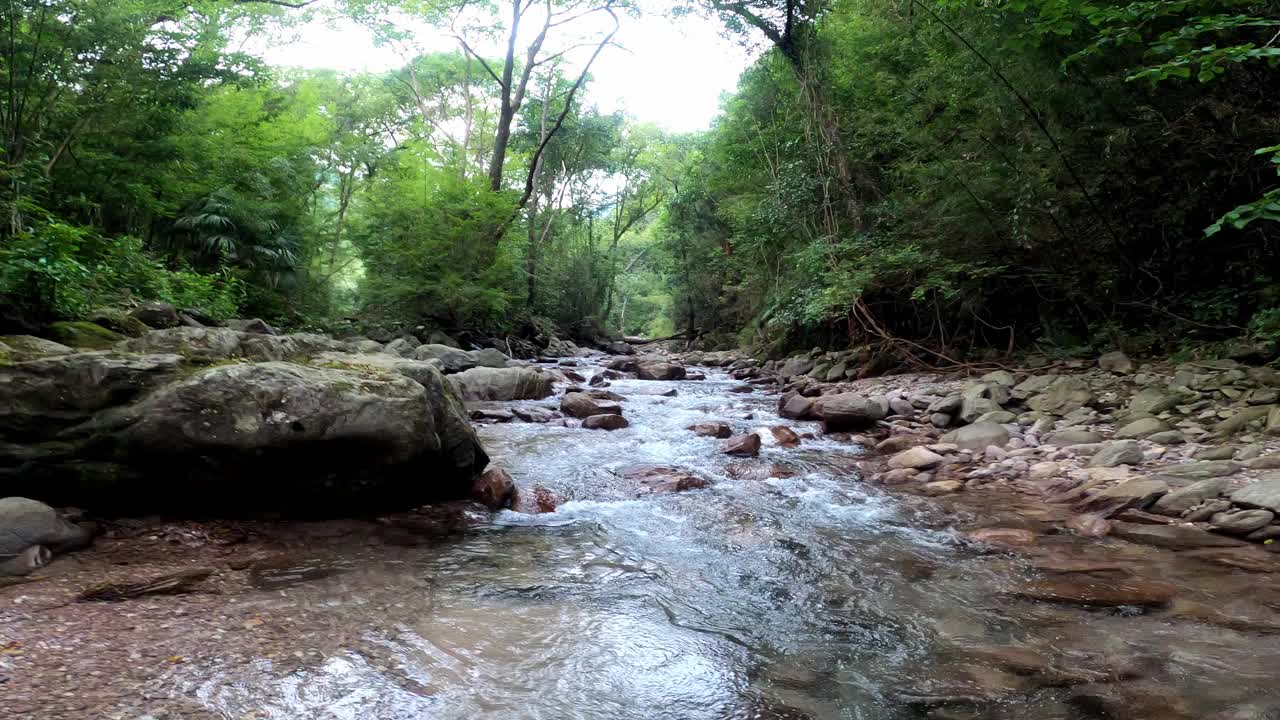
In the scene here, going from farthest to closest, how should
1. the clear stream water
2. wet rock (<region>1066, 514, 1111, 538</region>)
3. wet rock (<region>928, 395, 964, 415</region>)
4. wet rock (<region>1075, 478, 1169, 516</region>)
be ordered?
wet rock (<region>928, 395, 964, 415</region>) < wet rock (<region>1075, 478, 1169, 516</region>) < wet rock (<region>1066, 514, 1111, 538</region>) < the clear stream water

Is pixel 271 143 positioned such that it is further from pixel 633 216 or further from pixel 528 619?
pixel 633 216

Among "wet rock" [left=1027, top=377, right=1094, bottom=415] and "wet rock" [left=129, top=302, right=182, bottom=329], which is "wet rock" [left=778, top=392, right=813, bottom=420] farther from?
"wet rock" [left=129, top=302, right=182, bottom=329]

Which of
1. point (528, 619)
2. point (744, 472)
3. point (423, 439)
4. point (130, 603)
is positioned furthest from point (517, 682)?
point (744, 472)

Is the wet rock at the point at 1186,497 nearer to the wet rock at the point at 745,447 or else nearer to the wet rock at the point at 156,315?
the wet rock at the point at 745,447

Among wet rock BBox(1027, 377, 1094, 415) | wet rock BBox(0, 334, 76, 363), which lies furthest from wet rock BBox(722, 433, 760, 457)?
wet rock BBox(0, 334, 76, 363)

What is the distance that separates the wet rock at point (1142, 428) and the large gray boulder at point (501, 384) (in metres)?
7.53

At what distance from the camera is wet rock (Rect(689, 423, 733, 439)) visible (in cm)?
757

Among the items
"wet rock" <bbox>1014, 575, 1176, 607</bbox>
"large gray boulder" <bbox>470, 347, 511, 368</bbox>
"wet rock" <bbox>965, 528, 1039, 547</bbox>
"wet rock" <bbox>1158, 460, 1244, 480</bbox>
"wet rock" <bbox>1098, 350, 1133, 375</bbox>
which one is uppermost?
"large gray boulder" <bbox>470, 347, 511, 368</bbox>

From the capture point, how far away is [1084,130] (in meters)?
7.27

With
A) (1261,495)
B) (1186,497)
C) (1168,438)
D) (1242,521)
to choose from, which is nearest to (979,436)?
(1168,438)

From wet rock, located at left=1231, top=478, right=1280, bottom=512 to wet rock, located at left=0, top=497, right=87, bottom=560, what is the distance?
6516 millimetres

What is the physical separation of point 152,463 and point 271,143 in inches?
595

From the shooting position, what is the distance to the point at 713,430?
7.65 meters

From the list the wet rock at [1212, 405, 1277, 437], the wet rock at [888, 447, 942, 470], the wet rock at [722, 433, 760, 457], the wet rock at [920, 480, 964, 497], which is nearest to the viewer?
the wet rock at [920, 480, 964, 497]
